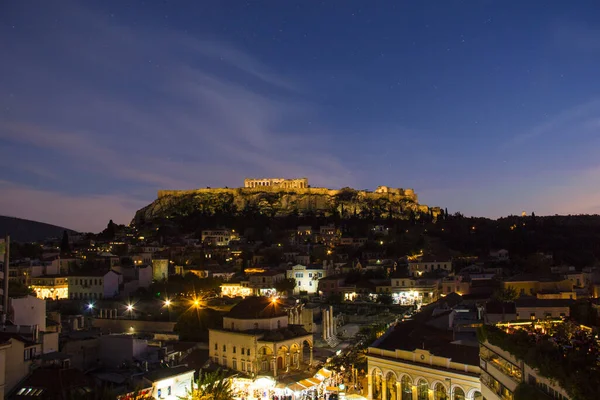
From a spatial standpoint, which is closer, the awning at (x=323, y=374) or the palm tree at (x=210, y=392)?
the palm tree at (x=210, y=392)

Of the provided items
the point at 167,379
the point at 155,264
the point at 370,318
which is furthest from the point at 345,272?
the point at 167,379

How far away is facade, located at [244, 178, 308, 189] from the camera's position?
436 ft

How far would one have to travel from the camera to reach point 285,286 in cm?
5388

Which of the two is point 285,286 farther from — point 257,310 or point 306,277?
point 257,310

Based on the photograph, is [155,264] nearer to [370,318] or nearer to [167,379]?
[370,318]

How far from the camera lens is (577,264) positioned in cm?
5894

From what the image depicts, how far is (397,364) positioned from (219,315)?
818 inches

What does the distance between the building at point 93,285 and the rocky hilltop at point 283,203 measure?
2180 inches

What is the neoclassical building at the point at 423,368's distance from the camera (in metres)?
19.5

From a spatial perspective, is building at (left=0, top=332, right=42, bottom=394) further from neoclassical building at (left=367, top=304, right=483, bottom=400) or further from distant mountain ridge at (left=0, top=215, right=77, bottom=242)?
distant mountain ridge at (left=0, top=215, right=77, bottom=242)

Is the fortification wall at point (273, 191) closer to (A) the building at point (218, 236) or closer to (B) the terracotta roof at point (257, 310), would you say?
(A) the building at point (218, 236)

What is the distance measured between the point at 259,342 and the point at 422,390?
31.1 feet

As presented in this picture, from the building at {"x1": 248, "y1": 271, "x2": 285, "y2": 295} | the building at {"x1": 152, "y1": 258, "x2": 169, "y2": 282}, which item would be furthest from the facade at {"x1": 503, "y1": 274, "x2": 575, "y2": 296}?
the building at {"x1": 152, "y1": 258, "x2": 169, "y2": 282}

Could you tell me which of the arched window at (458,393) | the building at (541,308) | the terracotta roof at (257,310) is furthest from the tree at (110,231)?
the arched window at (458,393)
